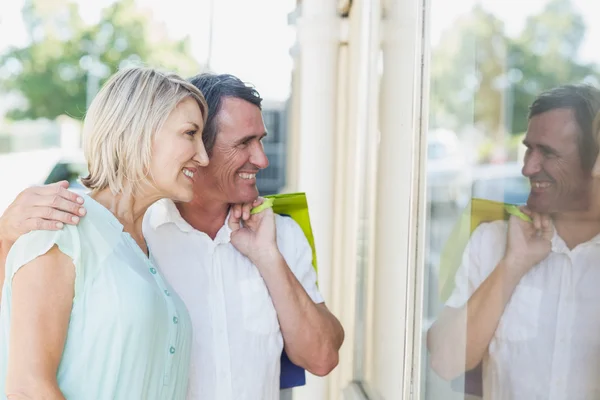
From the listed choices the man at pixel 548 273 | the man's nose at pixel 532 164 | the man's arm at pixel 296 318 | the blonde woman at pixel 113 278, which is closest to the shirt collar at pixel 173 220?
the man's arm at pixel 296 318

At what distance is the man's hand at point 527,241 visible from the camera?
1.07m

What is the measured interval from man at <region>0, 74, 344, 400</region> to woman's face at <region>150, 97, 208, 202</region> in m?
0.21

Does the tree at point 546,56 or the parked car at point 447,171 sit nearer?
the tree at point 546,56

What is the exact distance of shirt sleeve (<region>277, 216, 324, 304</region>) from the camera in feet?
6.50

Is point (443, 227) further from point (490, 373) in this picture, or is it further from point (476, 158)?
point (490, 373)

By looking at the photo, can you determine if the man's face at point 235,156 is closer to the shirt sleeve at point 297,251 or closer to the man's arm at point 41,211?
the shirt sleeve at point 297,251

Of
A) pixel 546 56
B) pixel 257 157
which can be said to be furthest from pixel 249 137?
pixel 546 56

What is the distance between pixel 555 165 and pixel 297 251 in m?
1.08

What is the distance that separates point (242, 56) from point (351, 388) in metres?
1.88

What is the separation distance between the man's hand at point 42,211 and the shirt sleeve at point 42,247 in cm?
2

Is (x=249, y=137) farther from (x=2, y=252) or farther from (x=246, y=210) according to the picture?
(x=2, y=252)

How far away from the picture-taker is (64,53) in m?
9.02

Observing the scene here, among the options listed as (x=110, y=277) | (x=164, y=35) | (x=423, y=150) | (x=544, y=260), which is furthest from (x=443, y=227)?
(x=164, y=35)

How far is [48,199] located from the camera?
1.45 m
